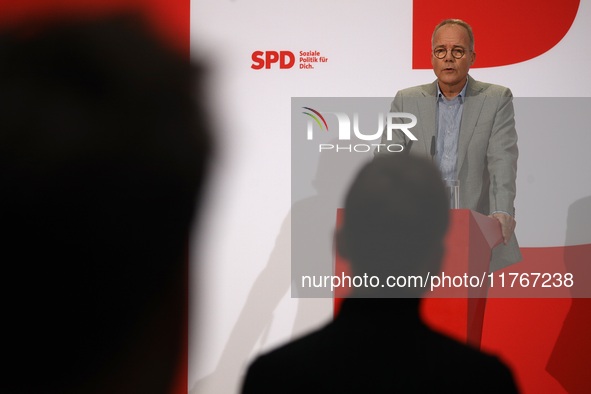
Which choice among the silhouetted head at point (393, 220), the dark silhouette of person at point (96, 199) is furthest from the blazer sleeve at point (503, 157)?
the dark silhouette of person at point (96, 199)

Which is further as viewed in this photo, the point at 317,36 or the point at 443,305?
the point at 317,36

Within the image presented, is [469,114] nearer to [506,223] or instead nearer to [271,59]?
[506,223]

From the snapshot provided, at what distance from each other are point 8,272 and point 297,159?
4.76 feet

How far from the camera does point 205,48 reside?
9.76ft

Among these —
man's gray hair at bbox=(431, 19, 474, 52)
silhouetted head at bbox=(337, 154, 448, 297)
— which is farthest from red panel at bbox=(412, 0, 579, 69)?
silhouetted head at bbox=(337, 154, 448, 297)

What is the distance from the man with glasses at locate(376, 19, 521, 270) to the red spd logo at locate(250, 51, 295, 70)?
53 cm

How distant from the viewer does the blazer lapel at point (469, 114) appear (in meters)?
2.91

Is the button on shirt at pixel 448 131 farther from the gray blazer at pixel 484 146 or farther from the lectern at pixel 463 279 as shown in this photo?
the lectern at pixel 463 279

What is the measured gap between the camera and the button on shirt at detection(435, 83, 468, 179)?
2902 mm

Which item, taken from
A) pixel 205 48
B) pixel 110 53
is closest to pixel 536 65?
pixel 205 48

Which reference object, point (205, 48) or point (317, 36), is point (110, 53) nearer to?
point (205, 48)

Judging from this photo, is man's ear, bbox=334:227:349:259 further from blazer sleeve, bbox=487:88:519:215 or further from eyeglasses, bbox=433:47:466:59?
eyeglasses, bbox=433:47:466:59

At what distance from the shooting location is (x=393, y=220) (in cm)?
287

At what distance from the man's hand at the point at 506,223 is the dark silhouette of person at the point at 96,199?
136 centimetres
